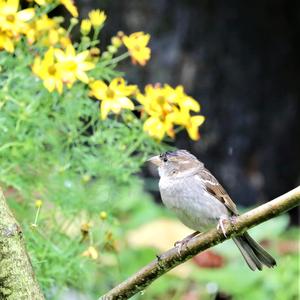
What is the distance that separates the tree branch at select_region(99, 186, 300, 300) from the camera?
6.90ft

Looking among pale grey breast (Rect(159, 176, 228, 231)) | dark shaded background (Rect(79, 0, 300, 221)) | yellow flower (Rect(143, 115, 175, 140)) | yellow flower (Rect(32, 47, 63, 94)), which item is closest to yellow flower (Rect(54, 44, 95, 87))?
yellow flower (Rect(32, 47, 63, 94))

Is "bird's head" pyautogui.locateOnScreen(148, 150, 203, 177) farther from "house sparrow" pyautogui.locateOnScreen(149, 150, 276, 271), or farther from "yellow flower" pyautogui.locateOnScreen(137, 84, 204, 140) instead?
"yellow flower" pyautogui.locateOnScreen(137, 84, 204, 140)

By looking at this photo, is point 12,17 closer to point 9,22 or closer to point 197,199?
point 9,22

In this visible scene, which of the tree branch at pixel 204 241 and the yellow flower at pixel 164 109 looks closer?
the tree branch at pixel 204 241

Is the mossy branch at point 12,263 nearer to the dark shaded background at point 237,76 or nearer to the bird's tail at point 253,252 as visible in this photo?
the bird's tail at point 253,252

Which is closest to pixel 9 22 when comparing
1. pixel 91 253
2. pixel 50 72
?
pixel 50 72

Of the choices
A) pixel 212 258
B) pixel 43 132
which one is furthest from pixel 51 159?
pixel 212 258

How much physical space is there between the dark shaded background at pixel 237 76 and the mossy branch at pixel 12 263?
3757mm

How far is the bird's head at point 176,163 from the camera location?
3139 mm

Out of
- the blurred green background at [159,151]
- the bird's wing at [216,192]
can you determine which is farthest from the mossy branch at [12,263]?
the bird's wing at [216,192]

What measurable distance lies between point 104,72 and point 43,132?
0.34 m

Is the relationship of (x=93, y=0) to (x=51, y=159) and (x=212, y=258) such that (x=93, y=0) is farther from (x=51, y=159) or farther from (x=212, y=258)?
(x=51, y=159)

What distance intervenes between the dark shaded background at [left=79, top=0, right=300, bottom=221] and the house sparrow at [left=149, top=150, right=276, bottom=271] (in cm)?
279

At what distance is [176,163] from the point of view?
3154mm
